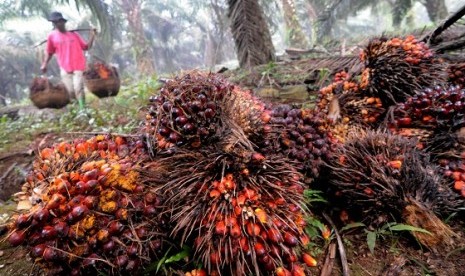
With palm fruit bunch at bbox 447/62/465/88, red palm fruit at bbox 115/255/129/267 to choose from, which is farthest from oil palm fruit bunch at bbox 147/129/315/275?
palm fruit bunch at bbox 447/62/465/88

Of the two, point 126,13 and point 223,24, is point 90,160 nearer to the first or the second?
point 223,24

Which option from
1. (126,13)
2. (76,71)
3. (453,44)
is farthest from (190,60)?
(453,44)

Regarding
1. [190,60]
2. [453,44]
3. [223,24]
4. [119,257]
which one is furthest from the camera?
[190,60]

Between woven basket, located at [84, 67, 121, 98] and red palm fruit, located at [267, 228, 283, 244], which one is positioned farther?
woven basket, located at [84, 67, 121, 98]

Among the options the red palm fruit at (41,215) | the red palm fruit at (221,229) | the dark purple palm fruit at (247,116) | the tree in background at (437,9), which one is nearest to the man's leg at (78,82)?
the dark purple palm fruit at (247,116)

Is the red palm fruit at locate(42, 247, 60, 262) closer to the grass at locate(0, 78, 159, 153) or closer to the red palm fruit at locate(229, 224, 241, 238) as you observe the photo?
the red palm fruit at locate(229, 224, 241, 238)

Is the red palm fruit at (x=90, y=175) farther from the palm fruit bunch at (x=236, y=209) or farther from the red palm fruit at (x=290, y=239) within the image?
the red palm fruit at (x=290, y=239)

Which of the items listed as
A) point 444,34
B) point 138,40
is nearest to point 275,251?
point 444,34

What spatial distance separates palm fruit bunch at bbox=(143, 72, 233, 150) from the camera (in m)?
1.43

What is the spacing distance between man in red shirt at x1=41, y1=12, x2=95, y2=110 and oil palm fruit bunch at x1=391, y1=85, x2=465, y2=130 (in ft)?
18.1

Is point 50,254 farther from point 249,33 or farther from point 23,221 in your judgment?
point 249,33

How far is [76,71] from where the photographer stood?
239 inches

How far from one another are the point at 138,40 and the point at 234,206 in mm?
13917

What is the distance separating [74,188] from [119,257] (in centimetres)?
33
